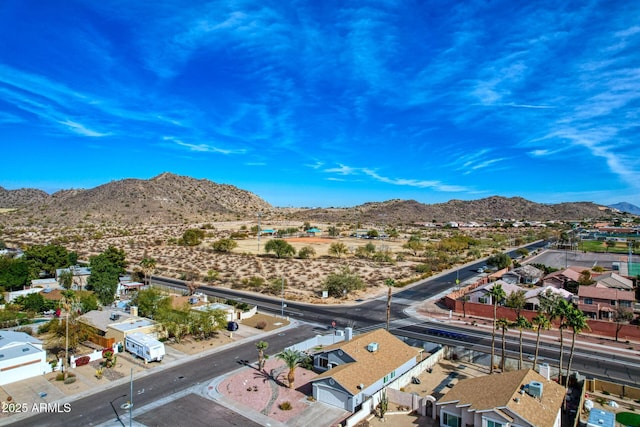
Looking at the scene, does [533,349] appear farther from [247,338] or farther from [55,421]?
[55,421]

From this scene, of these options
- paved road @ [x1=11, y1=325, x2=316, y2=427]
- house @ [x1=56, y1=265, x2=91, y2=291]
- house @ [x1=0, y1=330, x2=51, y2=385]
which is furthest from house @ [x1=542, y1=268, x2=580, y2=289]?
house @ [x1=56, y1=265, x2=91, y2=291]

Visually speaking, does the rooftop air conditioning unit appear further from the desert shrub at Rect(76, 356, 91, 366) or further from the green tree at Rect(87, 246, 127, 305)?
the green tree at Rect(87, 246, 127, 305)

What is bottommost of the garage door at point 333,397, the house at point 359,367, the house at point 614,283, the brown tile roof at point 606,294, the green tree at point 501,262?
the garage door at point 333,397

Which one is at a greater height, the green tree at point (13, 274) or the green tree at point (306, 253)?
the green tree at point (306, 253)

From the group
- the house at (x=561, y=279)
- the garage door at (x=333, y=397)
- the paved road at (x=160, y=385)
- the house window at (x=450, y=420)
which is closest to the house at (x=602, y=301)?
the house at (x=561, y=279)

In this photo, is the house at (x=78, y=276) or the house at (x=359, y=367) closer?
the house at (x=359, y=367)

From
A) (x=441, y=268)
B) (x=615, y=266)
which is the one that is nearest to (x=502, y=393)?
(x=441, y=268)

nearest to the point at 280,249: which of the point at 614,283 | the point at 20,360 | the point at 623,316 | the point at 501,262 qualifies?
the point at 501,262

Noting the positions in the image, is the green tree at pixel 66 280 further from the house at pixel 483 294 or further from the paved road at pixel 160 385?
the house at pixel 483 294
